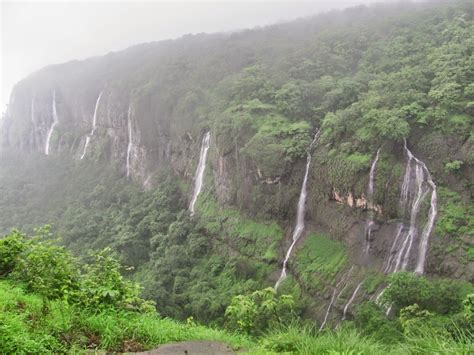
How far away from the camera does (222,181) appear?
120 feet

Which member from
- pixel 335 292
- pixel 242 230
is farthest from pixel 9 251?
pixel 242 230

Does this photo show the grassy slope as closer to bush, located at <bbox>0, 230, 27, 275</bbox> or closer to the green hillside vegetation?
the green hillside vegetation

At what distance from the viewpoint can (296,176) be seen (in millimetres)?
30219

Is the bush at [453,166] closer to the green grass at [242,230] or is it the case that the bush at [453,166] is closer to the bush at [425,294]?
the bush at [425,294]

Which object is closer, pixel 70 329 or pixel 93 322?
pixel 70 329

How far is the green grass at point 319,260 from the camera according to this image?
2583cm

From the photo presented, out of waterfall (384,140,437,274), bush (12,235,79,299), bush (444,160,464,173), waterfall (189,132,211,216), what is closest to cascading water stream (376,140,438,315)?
waterfall (384,140,437,274)

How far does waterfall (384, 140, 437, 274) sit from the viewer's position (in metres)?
22.2

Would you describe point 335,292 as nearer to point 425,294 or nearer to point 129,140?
point 425,294

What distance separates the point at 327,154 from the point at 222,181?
37.1ft

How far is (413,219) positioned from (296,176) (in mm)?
9324

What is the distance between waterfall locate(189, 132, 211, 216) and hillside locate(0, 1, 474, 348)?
233mm

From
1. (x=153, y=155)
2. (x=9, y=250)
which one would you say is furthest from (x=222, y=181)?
(x=9, y=250)

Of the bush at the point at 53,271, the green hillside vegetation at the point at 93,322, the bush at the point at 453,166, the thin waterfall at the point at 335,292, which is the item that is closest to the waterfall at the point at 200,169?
the thin waterfall at the point at 335,292
